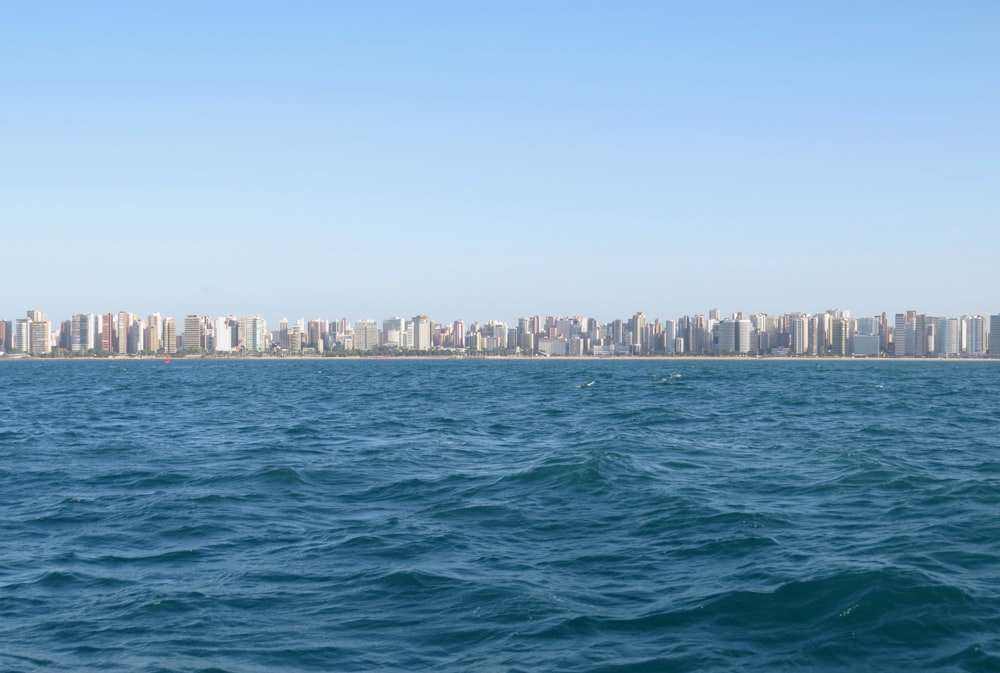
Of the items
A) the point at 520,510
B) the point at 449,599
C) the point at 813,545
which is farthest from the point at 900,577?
the point at 520,510

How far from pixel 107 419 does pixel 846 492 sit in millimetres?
37662

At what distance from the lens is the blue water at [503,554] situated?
11227 millimetres

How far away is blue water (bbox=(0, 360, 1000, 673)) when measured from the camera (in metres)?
11.2

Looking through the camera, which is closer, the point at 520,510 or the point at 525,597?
the point at 525,597

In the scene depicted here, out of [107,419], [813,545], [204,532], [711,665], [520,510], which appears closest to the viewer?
[711,665]

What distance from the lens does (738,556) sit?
15.7m

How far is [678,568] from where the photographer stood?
1504cm

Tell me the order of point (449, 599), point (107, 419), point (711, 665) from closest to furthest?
point (711, 665)
point (449, 599)
point (107, 419)

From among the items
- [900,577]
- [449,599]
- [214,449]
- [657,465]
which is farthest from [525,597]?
[214,449]

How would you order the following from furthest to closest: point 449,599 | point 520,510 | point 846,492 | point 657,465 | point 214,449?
point 214,449
point 657,465
point 846,492
point 520,510
point 449,599

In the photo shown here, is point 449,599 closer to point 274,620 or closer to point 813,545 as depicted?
point 274,620

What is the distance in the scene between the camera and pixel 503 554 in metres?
16.0

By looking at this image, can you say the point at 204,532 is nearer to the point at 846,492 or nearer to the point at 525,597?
the point at 525,597

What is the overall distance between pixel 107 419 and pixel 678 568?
128 ft
